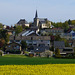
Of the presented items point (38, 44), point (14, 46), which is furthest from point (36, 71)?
point (38, 44)

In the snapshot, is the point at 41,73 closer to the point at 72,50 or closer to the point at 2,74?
the point at 2,74

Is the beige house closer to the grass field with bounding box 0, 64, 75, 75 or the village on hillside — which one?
the village on hillside

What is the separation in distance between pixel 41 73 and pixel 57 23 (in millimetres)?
120088

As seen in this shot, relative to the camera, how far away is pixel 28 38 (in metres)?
82.6

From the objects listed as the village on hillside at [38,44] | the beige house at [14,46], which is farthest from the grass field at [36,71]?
the beige house at [14,46]

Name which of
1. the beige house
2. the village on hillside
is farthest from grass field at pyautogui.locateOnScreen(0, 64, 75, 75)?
the beige house

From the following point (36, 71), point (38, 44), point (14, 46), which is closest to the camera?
point (36, 71)

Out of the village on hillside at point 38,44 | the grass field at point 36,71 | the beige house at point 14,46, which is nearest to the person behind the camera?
the grass field at point 36,71

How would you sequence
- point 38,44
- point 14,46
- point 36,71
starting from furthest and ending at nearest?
point 38,44
point 14,46
point 36,71

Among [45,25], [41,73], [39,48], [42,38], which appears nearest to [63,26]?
[45,25]

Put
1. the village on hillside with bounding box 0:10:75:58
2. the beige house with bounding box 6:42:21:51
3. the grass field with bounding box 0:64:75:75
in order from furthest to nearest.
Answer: the beige house with bounding box 6:42:21:51 → the village on hillside with bounding box 0:10:75:58 → the grass field with bounding box 0:64:75:75

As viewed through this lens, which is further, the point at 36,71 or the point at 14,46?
the point at 14,46

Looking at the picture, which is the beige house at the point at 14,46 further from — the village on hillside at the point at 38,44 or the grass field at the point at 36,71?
the grass field at the point at 36,71

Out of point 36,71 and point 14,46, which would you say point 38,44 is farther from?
point 36,71
